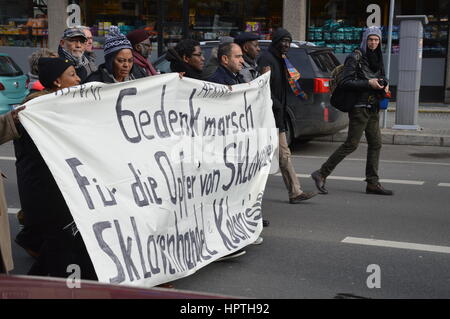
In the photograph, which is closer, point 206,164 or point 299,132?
point 206,164

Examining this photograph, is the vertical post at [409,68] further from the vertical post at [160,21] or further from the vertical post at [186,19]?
the vertical post at [160,21]

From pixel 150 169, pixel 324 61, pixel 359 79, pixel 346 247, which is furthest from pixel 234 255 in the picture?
pixel 324 61

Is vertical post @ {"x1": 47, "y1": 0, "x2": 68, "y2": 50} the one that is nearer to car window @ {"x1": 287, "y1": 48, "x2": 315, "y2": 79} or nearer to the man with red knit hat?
car window @ {"x1": 287, "y1": 48, "x2": 315, "y2": 79}

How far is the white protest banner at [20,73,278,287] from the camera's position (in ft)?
13.5

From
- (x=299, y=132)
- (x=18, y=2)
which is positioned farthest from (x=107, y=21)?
(x=299, y=132)

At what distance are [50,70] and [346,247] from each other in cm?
279

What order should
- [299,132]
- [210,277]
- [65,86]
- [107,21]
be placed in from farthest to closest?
[107,21], [299,132], [210,277], [65,86]

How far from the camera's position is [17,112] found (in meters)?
4.09

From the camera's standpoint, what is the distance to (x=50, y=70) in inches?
184

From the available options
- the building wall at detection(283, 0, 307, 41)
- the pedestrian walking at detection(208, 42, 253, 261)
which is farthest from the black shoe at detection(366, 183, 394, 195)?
the building wall at detection(283, 0, 307, 41)

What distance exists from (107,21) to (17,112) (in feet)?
53.0

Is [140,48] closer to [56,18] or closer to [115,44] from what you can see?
[115,44]

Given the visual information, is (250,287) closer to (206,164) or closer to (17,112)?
(206,164)

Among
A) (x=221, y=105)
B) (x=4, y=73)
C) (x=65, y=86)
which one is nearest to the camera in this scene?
(x=65, y=86)
